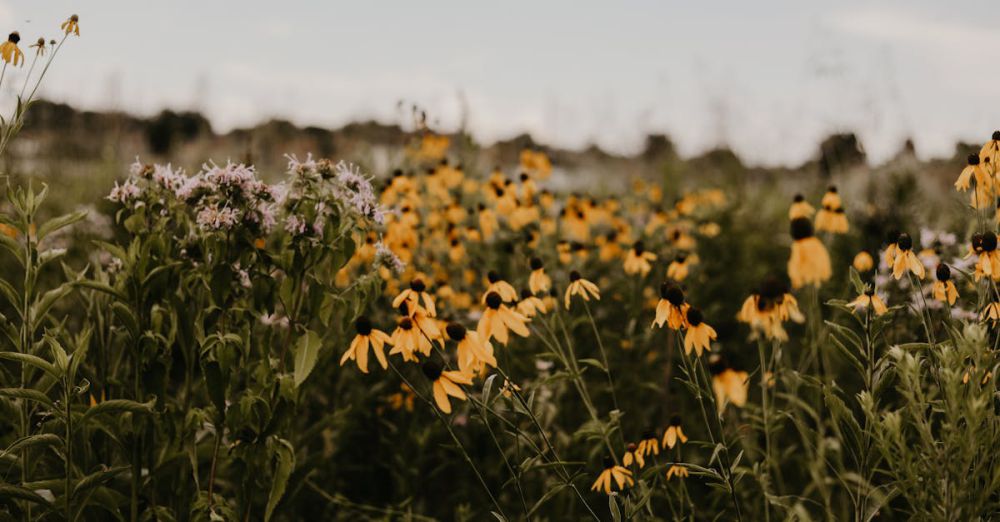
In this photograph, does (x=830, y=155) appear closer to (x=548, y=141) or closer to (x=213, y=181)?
(x=548, y=141)

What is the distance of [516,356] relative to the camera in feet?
9.55

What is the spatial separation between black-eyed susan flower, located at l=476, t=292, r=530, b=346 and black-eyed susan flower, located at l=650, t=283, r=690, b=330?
0.32 m

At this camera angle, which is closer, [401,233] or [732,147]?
[401,233]

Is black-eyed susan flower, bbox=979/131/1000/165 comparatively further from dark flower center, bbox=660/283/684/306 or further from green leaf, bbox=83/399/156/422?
green leaf, bbox=83/399/156/422

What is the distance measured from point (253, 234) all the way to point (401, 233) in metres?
1.31

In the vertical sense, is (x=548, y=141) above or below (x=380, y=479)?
above

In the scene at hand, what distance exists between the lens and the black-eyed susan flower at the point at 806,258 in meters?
1.35

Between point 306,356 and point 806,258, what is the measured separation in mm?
1134

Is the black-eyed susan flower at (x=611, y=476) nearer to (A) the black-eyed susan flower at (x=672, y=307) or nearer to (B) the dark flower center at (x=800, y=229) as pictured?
(A) the black-eyed susan flower at (x=672, y=307)

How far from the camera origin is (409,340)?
158 cm

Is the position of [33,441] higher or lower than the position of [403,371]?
higher

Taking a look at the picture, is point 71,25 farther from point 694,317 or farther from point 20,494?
point 694,317

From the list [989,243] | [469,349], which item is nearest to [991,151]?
[989,243]

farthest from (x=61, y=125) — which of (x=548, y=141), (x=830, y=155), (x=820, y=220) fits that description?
(x=820, y=220)
